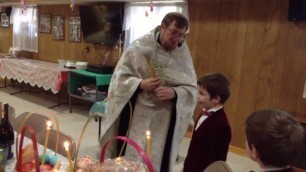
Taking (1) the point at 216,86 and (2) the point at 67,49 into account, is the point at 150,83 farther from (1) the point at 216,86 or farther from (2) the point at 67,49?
(2) the point at 67,49

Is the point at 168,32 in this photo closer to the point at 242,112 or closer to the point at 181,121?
the point at 181,121

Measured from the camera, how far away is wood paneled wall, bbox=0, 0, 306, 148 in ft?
10.6

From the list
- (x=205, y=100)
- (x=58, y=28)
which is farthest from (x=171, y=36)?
(x=58, y=28)

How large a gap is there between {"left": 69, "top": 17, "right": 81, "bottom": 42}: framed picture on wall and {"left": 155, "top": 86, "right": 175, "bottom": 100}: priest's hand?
4.38 m

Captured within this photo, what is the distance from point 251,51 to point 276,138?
2.75 m

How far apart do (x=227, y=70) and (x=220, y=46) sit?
314 millimetres

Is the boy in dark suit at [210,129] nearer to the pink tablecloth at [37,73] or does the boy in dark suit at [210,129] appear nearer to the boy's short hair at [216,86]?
the boy's short hair at [216,86]

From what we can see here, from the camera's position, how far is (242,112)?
3.69 m

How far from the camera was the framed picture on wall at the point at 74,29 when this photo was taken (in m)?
5.76

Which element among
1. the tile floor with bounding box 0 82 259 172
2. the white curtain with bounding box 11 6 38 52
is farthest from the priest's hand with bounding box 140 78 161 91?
the white curtain with bounding box 11 6 38 52

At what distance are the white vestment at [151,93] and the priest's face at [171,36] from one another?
1.7 inches

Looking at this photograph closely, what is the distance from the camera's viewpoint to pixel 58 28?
6164 millimetres

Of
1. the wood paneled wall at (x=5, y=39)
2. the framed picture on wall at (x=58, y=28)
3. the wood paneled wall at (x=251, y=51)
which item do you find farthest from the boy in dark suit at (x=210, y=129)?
the wood paneled wall at (x=5, y=39)

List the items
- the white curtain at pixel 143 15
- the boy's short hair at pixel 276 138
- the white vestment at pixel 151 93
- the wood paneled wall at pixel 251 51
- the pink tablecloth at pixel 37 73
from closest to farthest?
the boy's short hair at pixel 276 138 < the white vestment at pixel 151 93 < the wood paneled wall at pixel 251 51 < the white curtain at pixel 143 15 < the pink tablecloth at pixel 37 73
